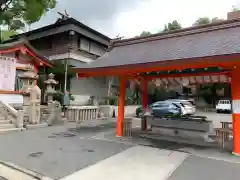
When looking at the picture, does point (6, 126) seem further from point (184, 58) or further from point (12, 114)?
point (184, 58)

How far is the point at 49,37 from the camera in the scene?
18016 millimetres

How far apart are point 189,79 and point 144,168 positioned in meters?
5.96

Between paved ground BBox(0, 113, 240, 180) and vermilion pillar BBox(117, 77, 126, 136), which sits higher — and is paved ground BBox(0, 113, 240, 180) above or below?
below

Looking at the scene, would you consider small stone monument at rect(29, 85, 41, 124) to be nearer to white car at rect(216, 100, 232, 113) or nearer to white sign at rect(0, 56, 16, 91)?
white sign at rect(0, 56, 16, 91)

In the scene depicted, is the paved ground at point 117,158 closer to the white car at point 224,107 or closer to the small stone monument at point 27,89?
the small stone monument at point 27,89

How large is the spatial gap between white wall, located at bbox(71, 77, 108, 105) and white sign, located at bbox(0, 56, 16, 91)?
188 inches

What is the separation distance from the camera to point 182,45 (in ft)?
24.9

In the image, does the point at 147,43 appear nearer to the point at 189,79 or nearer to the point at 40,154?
the point at 189,79

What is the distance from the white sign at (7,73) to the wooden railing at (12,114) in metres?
2.20

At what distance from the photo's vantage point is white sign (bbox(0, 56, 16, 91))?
12.5 m

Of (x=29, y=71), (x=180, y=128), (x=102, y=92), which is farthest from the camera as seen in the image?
(x=102, y=92)

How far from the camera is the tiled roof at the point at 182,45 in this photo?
6133mm

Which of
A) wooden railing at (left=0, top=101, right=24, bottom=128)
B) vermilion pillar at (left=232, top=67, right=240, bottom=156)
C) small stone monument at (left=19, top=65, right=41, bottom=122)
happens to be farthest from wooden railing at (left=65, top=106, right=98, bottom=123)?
vermilion pillar at (left=232, top=67, right=240, bottom=156)

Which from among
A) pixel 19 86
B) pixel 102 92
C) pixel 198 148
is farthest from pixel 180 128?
pixel 102 92
